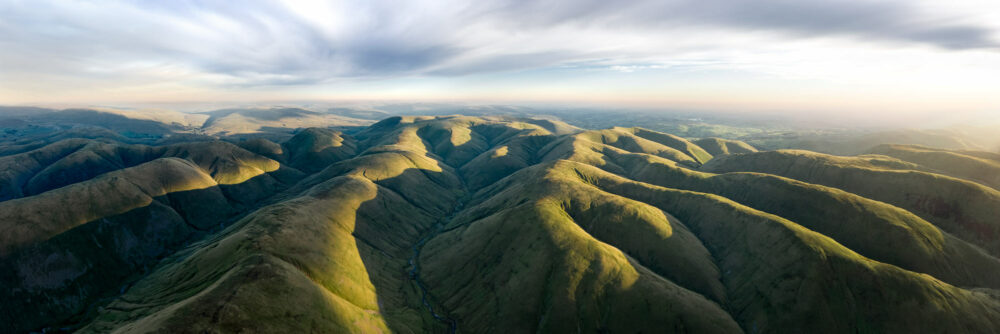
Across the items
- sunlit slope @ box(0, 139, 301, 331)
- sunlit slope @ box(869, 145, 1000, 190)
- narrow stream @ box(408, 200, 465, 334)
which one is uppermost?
sunlit slope @ box(869, 145, 1000, 190)

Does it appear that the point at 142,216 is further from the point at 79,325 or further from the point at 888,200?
the point at 888,200

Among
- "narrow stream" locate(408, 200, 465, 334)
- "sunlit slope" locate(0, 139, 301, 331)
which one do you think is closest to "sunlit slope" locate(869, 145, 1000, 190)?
"narrow stream" locate(408, 200, 465, 334)

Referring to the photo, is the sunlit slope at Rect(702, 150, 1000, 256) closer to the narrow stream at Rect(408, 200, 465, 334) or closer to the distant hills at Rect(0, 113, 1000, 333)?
the distant hills at Rect(0, 113, 1000, 333)

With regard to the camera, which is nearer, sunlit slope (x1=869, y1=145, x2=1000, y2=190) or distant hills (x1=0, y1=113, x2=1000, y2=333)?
distant hills (x1=0, y1=113, x2=1000, y2=333)

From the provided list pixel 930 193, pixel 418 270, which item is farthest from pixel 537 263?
pixel 930 193

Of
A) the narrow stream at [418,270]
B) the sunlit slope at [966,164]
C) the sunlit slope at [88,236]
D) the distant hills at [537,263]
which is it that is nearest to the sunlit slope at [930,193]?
the distant hills at [537,263]

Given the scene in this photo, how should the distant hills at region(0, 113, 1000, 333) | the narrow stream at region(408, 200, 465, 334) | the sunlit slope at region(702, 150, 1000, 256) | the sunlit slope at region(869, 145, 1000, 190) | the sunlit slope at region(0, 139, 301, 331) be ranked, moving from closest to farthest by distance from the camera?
the distant hills at region(0, 113, 1000, 333), the narrow stream at region(408, 200, 465, 334), the sunlit slope at region(0, 139, 301, 331), the sunlit slope at region(702, 150, 1000, 256), the sunlit slope at region(869, 145, 1000, 190)

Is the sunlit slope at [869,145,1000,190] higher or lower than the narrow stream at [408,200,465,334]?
higher

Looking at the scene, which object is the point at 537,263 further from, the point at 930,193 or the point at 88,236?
the point at 88,236

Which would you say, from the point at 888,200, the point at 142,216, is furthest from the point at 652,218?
the point at 142,216
